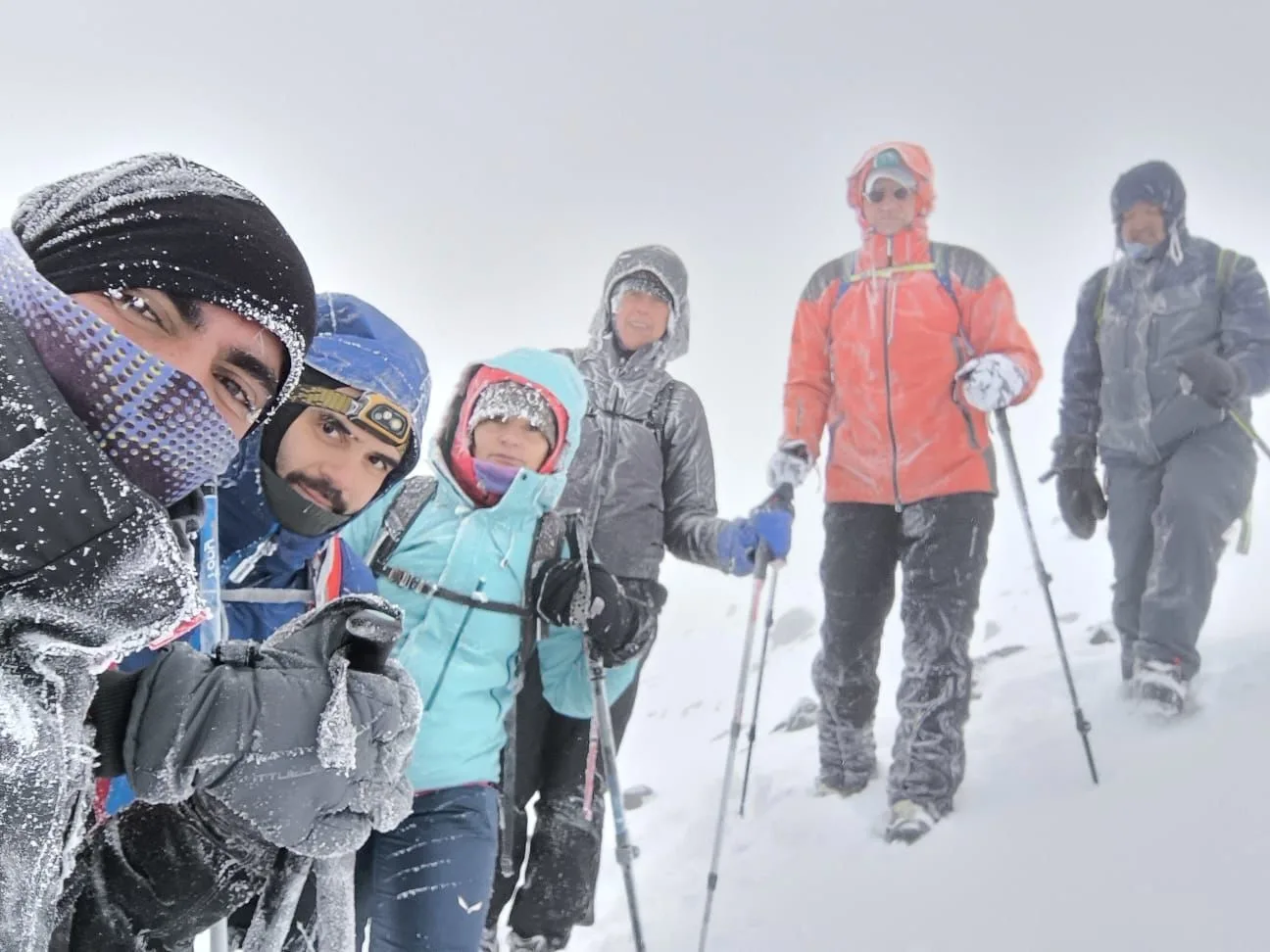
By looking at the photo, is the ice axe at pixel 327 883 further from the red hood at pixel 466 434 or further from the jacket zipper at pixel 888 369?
the jacket zipper at pixel 888 369

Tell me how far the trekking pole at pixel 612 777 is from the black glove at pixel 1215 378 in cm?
325

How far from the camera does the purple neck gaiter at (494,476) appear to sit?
3.08 metres

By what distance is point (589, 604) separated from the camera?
2.99m

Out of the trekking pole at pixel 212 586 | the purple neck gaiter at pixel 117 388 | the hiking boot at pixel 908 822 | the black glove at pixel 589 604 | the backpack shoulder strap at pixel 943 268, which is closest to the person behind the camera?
the purple neck gaiter at pixel 117 388

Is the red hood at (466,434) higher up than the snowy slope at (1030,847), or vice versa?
the red hood at (466,434)

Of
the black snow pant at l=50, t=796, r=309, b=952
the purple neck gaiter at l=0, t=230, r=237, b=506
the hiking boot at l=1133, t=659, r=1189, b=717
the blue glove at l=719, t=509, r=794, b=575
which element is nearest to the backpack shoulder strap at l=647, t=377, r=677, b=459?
the blue glove at l=719, t=509, r=794, b=575

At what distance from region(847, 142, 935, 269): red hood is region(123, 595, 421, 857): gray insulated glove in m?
3.93

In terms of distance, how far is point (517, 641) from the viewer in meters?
2.91

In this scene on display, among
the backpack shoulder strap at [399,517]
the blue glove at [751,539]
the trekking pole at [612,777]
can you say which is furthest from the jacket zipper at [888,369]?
the backpack shoulder strap at [399,517]

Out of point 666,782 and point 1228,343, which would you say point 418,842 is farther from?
point 666,782

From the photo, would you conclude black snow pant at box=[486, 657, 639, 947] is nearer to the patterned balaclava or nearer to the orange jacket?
the orange jacket

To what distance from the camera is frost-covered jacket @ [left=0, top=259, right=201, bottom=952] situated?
2.98 feet

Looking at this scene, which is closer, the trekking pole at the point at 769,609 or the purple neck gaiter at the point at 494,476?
the purple neck gaiter at the point at 494,476

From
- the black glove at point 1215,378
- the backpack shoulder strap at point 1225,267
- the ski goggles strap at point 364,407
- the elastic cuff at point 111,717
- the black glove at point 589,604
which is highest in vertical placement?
the backpack shoulder strap at point 1225,267
